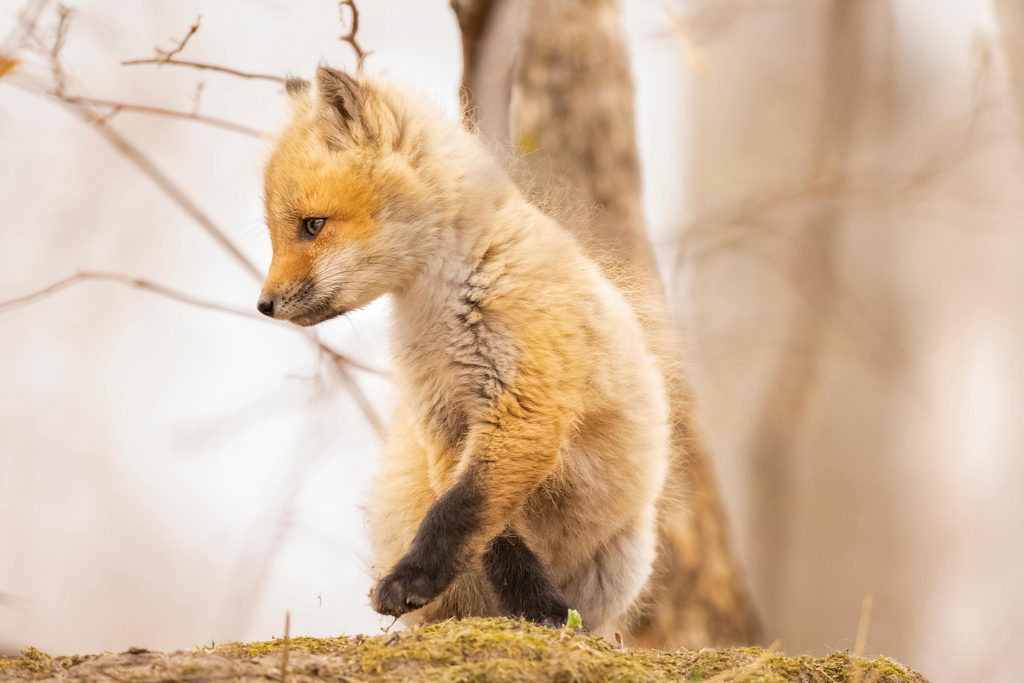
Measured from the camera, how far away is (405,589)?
2.00m

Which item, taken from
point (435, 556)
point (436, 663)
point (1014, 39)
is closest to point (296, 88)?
point (435, 556)

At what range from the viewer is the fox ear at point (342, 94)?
2.40 m

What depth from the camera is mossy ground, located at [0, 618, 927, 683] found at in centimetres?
154

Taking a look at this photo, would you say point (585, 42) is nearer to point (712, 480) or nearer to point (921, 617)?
point (712, 480)

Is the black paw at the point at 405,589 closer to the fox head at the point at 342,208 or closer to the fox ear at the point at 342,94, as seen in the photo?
the fox head at the point at 342,208

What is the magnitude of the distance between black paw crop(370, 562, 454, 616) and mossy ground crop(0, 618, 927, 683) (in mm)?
116

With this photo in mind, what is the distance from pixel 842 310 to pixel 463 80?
12.1ft

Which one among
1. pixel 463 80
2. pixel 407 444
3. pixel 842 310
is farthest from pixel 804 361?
pixel 407 444

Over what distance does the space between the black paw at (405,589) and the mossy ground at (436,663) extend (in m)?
0.12

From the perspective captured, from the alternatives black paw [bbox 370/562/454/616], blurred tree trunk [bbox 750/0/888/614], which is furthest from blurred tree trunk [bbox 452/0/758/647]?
blurred tree trunk [bbox 750/0/888/614]

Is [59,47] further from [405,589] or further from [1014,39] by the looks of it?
[1014,39]

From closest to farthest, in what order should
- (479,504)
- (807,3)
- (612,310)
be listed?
(479,504)
(612,310)
(807,3)

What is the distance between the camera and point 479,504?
6.82 feet

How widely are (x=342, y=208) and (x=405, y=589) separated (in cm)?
116
